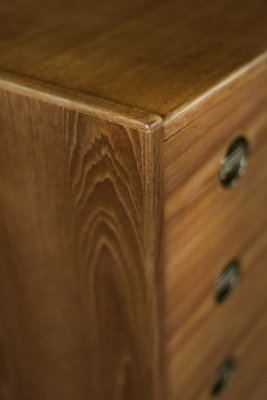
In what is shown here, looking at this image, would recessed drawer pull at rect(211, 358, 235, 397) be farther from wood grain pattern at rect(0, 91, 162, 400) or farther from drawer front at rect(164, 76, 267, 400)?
wood grain pattern at rect(0, 91, 162, 400)

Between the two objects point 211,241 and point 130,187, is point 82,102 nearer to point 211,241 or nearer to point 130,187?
point 130,187

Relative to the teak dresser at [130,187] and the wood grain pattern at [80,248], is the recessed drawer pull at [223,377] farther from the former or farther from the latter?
the wood grain pattern at [80,248]

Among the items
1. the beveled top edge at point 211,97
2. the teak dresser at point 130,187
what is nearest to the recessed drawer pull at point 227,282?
the teak dresser at point 130,187

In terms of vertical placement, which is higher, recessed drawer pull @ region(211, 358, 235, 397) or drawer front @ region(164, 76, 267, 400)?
drawer front @ region(164, 76, 267, 400)

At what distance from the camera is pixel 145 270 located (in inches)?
19.0

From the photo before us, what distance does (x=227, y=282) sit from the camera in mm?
638

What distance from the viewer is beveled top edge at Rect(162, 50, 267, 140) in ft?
1.36

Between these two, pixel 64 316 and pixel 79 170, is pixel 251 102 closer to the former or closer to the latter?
pixel 79 170

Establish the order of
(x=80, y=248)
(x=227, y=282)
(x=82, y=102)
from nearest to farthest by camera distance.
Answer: (x=82, y=102) → (x=80, y=248) → (x=227, y=282)

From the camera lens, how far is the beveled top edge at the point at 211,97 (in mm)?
416

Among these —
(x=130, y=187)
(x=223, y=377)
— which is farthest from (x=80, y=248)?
(x=223, y=377)

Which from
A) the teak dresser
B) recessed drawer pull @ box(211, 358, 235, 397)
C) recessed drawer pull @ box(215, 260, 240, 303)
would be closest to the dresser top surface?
the teak dresser

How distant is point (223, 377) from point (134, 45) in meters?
0.45

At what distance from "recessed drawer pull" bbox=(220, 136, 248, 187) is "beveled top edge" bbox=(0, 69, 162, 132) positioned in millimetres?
142
